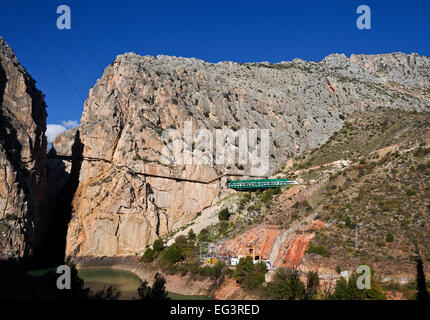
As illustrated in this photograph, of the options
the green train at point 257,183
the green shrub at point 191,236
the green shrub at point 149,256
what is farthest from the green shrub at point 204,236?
the green train at point 257,183

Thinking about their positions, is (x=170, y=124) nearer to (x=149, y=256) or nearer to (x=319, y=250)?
(x=149, y=256)

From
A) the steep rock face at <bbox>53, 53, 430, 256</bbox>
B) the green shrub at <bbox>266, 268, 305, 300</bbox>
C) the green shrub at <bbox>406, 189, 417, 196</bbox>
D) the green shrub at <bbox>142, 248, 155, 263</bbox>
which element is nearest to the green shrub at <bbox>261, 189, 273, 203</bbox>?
the steep rock face at <bbox>53, 53, 430, 256</bbox>

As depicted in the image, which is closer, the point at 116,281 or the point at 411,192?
the point at 411,192

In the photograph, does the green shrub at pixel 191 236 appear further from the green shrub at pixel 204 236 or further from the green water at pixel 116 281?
the green water at pixel 116 281

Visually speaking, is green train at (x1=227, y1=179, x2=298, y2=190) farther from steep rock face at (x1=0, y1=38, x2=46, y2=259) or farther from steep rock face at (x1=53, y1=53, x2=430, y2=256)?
steep rock face at (x1=0, y1=38, x2=46, y2=259)

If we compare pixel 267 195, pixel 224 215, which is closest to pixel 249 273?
pixel 224 215
